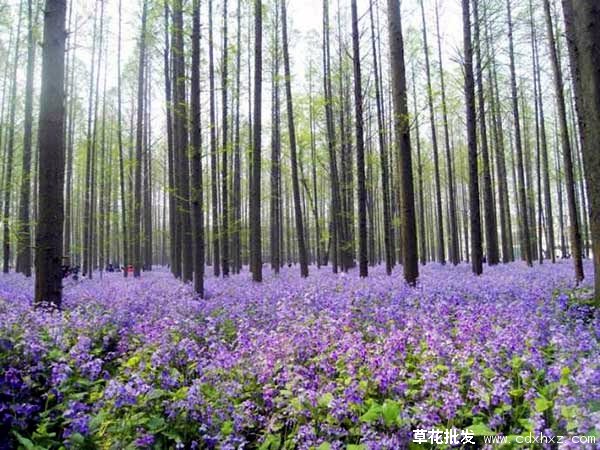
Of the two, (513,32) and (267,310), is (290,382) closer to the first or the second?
(267,310)

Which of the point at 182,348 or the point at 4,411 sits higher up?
the point at 182,348

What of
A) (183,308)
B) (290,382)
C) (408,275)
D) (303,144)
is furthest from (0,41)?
(290,382)

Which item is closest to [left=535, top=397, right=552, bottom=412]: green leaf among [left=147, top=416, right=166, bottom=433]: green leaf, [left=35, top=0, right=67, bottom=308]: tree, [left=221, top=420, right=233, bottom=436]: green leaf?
[left=221, top=420, right=233, bottom=436]: green leaf

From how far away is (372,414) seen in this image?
3146 mm

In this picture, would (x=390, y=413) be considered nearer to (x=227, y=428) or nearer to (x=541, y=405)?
(x=541, y=405)

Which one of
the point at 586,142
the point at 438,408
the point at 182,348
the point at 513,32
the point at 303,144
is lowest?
the point at 438,408

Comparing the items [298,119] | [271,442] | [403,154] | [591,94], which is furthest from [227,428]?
[298,119]

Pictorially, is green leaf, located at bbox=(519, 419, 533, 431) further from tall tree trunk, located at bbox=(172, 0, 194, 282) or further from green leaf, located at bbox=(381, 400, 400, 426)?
tall tree trunk, located at bbox=(172, 0, 194, 282)

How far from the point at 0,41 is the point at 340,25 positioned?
53.1 ft

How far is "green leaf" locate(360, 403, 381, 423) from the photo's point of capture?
3.10 meters

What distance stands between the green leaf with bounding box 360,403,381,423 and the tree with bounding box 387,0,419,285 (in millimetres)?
6349

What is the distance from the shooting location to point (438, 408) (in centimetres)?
316

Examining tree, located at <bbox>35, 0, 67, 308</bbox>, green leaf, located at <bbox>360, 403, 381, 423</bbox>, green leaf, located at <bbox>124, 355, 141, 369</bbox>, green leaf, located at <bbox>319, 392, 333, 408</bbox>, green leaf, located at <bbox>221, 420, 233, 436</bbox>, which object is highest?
tree, located at <bbox>35, 0, 67, 308</bbox>

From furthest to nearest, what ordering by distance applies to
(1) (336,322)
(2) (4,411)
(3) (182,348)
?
1. (1) (336,322)
2. (3) (182,348)
3. (2) (4,411)
